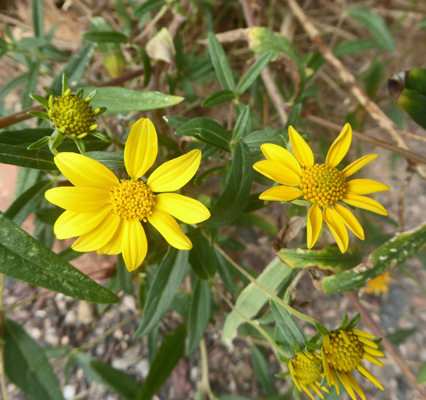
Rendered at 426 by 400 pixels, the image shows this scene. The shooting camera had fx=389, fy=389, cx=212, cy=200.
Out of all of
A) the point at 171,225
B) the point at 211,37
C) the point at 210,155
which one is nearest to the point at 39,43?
the point at 211,37

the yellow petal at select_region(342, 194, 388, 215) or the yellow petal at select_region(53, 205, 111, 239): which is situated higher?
the yellow petal at select_region(342, 194, 388, 215)

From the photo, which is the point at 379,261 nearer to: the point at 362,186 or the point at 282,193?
the point at 362,186

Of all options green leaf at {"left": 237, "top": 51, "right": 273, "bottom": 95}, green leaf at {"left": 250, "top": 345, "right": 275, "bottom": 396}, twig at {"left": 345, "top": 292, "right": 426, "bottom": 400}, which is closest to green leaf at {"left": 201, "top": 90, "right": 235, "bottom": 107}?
green leaf at {"left": 237, "top": 51, "right": 273, "bottom": 95}

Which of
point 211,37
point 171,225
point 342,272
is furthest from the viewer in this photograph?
point 211,37

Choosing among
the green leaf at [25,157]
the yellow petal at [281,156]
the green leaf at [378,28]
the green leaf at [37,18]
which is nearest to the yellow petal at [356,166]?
the yellow petal at [281,156]

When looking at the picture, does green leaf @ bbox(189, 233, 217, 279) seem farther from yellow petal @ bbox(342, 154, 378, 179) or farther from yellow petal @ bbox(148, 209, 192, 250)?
yellow petal @ bbox(342, 154, 378, 179)

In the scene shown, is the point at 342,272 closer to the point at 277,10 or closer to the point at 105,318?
the point at 105,318

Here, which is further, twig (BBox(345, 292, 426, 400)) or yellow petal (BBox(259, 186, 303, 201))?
twig (BBox(345, 292, 426, 400))
